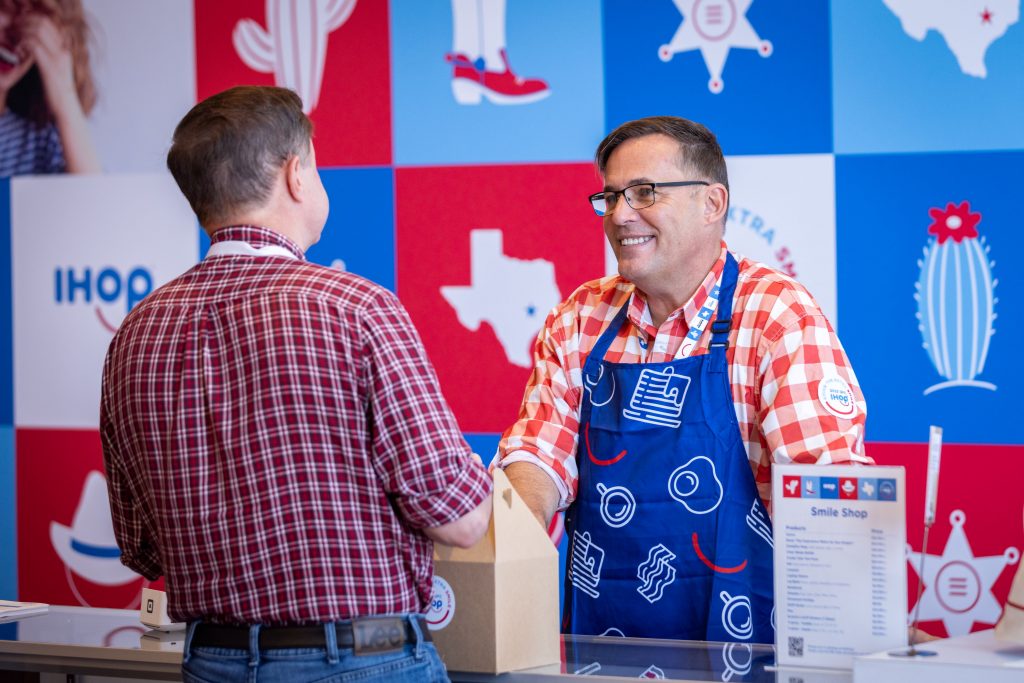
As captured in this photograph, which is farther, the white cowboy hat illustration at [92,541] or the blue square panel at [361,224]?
the white cowboy hat illustration at [92,541]

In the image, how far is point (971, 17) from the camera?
2.79m

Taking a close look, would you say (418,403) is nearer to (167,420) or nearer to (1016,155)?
(167,420)

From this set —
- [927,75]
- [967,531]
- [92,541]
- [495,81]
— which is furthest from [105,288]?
[967,531]

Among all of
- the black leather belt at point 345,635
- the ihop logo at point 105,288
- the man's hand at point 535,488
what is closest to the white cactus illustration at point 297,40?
the ihop logo at point 105,288

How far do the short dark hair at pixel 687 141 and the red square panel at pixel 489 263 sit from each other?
1006 millimetres

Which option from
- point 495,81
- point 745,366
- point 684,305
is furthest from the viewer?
point 495,81

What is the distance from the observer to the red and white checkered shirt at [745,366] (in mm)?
1767

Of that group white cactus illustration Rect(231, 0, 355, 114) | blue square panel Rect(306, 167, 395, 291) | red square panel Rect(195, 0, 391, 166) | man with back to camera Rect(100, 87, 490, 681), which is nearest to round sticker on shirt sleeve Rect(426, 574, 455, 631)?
man with back to camera Rect(100, 87, 490, 681)

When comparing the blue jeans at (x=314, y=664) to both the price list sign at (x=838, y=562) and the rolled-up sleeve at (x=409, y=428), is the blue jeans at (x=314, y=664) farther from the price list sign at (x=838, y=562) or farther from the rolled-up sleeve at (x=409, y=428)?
the price list sign at (x=838, y=562)

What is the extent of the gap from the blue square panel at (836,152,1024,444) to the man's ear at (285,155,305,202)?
1839 mm

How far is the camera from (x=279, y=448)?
1.29 metres

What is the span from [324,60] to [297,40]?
11 centimetres

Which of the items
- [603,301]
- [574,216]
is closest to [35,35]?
[574,216]

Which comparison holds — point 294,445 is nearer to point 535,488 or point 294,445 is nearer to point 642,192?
point 535,488
